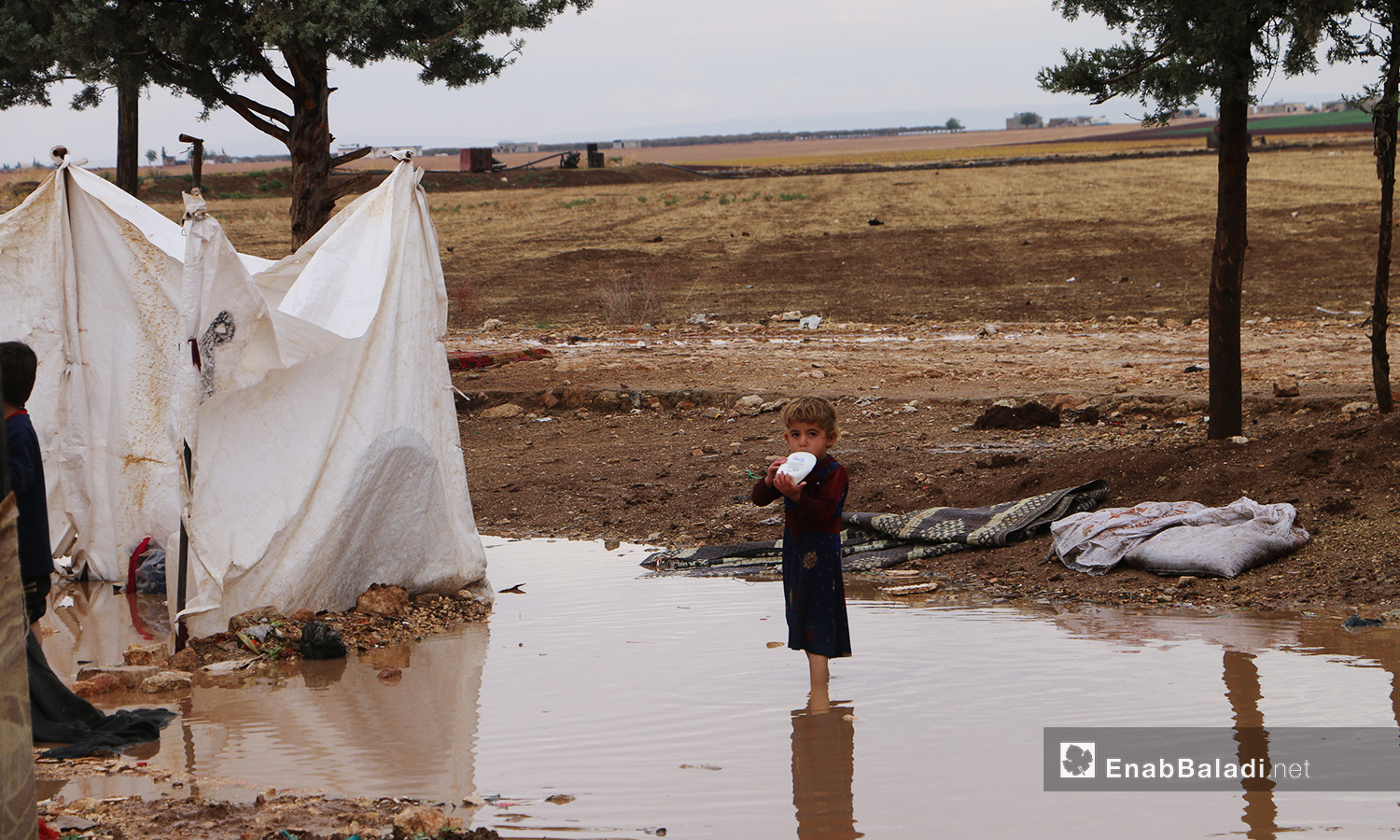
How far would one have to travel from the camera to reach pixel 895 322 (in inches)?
696

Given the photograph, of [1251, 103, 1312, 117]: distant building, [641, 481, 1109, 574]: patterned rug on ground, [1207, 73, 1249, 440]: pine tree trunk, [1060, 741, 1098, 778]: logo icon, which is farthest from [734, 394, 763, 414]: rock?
[1251, 103, 1312, 117]: distant building

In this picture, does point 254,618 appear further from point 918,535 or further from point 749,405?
point 749,405

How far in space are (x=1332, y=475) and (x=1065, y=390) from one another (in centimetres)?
479

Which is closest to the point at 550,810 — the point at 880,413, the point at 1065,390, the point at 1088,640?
the point at 1088,640

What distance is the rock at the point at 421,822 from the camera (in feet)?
11.0

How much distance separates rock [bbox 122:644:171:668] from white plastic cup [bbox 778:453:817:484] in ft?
9.40

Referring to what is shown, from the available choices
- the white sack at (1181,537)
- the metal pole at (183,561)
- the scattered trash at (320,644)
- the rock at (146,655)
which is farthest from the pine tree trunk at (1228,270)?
the rock at (146,655)

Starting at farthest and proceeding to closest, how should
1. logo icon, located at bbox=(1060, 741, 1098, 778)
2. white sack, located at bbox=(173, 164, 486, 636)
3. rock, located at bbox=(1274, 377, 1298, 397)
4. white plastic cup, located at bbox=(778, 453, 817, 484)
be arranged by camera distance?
rock, located at bbox=(1274, 377, 1298, 397)
white sack, located at bbox=(173, 164, 486, 636)
white plastic cup, located at bbox=(778, 453, 817, 484)
logo icon, located at bbox=(1060, 741, 1098, 778)

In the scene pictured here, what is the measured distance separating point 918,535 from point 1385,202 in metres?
3.86

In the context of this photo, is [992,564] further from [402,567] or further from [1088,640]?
[402,567]

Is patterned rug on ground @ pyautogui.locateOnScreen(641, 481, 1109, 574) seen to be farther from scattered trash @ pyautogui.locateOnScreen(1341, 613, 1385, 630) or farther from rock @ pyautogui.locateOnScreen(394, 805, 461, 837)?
rock @ pyautogui.locateOnScreen(394, 805, 461, 837)

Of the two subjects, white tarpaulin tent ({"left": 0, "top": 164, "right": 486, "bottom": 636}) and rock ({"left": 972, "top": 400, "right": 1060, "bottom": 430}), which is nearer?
white tarpaulin tent ({"left": 0, "top": 164, "right": 486, "bottom": 636})

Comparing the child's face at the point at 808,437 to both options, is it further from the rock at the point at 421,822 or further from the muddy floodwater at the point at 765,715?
the rock at the point at 421,822

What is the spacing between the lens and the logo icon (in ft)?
12.7
